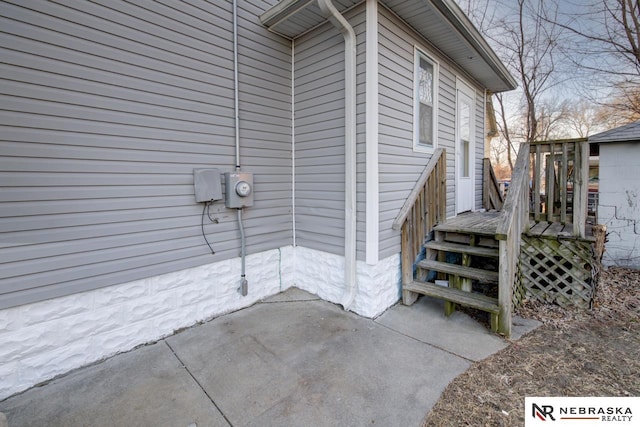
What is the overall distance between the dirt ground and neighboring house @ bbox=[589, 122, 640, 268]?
7.59 feet

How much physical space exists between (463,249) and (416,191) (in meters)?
0.87

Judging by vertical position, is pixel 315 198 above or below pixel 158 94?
below

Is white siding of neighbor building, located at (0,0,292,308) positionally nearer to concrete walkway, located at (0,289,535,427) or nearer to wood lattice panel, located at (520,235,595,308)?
concrete walkway, located at (0,289,535,427)

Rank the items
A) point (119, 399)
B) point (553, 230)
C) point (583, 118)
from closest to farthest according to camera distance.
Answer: point (119, 399) → point (553, 230) → point (583, 118)

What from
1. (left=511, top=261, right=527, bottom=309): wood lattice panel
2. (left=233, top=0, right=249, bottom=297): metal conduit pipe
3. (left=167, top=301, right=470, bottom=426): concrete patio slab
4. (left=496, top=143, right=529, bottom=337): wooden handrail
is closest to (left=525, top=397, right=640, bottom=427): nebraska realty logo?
(left=167, top=301, right=470, bottom=426): concrete patio slab

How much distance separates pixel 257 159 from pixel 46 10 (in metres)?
2.08

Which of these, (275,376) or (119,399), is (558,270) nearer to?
(275,376)

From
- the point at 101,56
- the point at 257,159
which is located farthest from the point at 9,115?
the point at 257,159

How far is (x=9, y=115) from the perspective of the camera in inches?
83.4

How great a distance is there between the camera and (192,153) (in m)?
3.07

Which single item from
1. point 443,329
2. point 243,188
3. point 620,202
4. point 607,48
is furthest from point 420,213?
point 607,48

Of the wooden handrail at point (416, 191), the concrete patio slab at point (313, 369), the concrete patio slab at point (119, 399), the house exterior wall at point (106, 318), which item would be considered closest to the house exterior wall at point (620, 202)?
the wooden handrail at point (416, 191)

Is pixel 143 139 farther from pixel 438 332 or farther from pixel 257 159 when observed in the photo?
pixel 438 332

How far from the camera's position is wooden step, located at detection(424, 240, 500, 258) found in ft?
10.9
